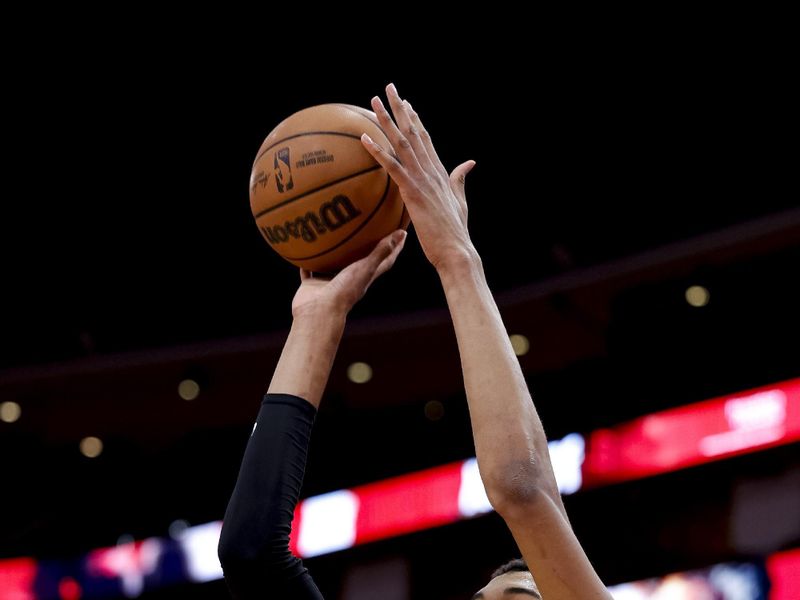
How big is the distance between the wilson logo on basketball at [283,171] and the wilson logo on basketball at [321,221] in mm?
Result: 78

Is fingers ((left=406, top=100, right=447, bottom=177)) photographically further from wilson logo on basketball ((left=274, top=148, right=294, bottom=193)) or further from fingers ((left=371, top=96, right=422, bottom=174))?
wilson logo on basketball ((left=274, top=148, right=294, bottom=193))

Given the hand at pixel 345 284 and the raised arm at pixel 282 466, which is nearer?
the raised arm at pixel 282 466

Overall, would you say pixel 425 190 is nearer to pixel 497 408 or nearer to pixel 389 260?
pixel 497 408

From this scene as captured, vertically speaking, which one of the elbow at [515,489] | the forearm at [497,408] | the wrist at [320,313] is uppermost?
the wrist at [320,313]

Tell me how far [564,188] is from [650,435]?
5.83 feet

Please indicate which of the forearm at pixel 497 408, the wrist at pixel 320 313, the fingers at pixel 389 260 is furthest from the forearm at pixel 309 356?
the forearm at pixel 497 408

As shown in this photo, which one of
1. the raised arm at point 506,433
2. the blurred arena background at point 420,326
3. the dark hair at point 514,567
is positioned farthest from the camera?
the blurred arena background at point 420,326

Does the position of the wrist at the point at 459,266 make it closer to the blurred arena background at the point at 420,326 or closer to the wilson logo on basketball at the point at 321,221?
the wilson logo on basketball at the point at 321,221

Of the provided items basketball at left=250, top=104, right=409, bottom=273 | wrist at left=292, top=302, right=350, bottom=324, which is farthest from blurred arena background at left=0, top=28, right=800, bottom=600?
wrist at left=292, top=302, right=350, bottom=324

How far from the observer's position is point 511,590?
1.72m

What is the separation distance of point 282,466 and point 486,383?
44 cm

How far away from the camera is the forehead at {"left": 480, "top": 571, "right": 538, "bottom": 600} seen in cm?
171

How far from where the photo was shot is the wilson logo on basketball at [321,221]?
6.71 ft

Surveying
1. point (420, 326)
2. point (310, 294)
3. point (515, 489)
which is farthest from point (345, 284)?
point (420, 326)
